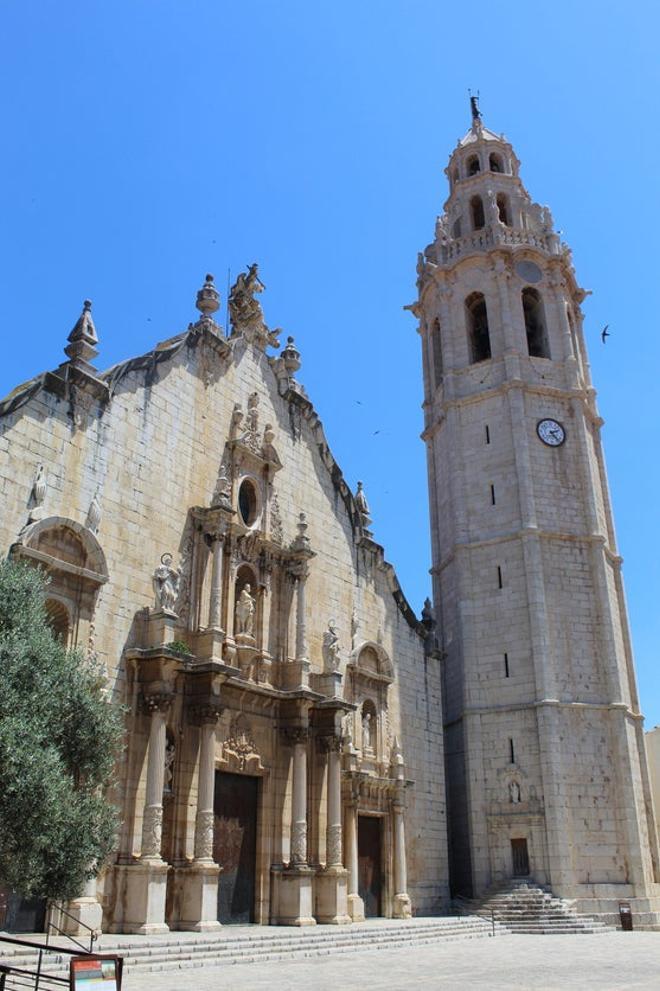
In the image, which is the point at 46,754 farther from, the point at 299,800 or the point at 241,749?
the point at 299,800

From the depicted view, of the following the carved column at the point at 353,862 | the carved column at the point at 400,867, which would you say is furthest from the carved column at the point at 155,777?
the carved column at the point at 400,867

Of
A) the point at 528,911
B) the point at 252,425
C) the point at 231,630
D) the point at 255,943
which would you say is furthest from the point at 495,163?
the point at 255,943

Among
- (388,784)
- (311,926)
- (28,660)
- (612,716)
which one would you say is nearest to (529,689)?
(612,716)

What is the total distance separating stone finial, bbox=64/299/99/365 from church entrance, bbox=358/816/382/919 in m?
13.2

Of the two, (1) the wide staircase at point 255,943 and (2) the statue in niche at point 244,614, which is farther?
(2) the statue in niche at point 244,614

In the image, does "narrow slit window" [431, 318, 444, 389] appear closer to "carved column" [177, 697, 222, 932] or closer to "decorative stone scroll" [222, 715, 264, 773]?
"decorative stone scroll" [222, 715, 264, 773]

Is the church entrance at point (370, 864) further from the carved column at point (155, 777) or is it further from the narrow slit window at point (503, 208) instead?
the narrow slit window at point (503, 208)

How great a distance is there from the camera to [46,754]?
1148 centimetres

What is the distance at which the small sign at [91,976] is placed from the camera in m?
8.10

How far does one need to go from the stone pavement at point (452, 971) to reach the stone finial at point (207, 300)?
1474 centimetres

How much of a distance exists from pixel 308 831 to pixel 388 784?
123 inches

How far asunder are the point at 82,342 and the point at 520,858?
1764 cm

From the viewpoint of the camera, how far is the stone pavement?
11938mm

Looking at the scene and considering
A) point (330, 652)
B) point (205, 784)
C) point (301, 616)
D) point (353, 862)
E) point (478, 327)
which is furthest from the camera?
point (478, 327)
